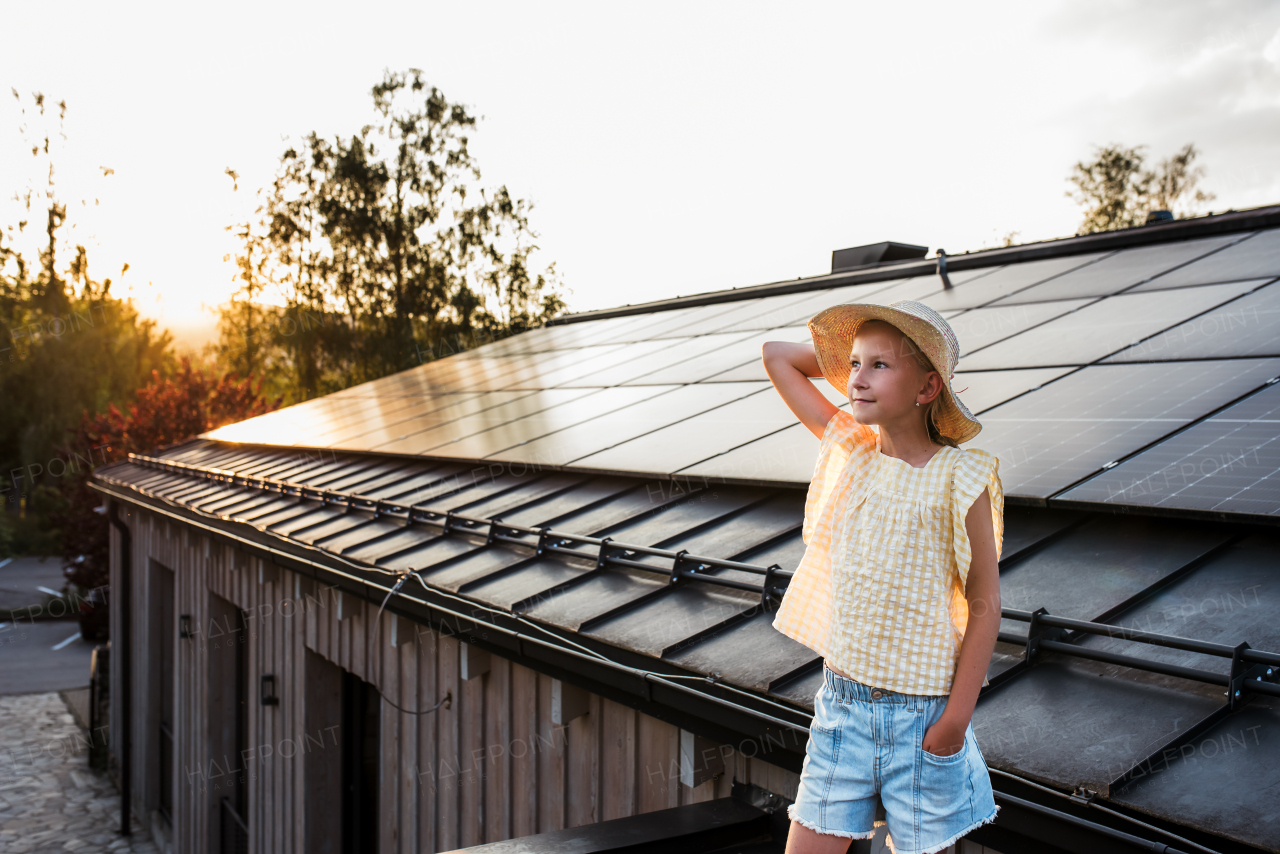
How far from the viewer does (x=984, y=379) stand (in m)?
6.00

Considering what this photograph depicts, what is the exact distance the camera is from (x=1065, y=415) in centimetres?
486

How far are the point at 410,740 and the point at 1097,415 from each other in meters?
5.10

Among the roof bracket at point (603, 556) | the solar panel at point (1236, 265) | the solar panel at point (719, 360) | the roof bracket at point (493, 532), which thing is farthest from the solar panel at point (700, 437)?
the solar panel at point (1236, 265)

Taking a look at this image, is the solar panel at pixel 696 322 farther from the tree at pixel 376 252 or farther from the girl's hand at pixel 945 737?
the tree at pixel 376 252

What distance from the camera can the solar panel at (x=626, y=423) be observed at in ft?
24.7

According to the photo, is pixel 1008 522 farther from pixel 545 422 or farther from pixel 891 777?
pixel 545 422

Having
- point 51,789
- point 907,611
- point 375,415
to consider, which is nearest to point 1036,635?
point 907,611

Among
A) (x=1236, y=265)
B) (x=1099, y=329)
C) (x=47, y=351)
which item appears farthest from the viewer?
(x=47, y=351)

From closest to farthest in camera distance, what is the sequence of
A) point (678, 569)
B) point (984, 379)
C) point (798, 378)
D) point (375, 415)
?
point (798, 378)
point (678, 569)
point (984, 379)
point (375, 415)

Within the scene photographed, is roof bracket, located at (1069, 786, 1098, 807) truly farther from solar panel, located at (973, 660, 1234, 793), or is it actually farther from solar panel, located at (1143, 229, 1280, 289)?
solar panel, located at (1143, 229, 1280, 289)

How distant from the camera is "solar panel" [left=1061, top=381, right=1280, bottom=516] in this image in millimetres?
3539

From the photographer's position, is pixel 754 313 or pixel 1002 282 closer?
pixel 1002 282

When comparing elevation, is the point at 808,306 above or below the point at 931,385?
above

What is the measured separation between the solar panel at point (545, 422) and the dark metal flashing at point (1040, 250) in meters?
3.69
